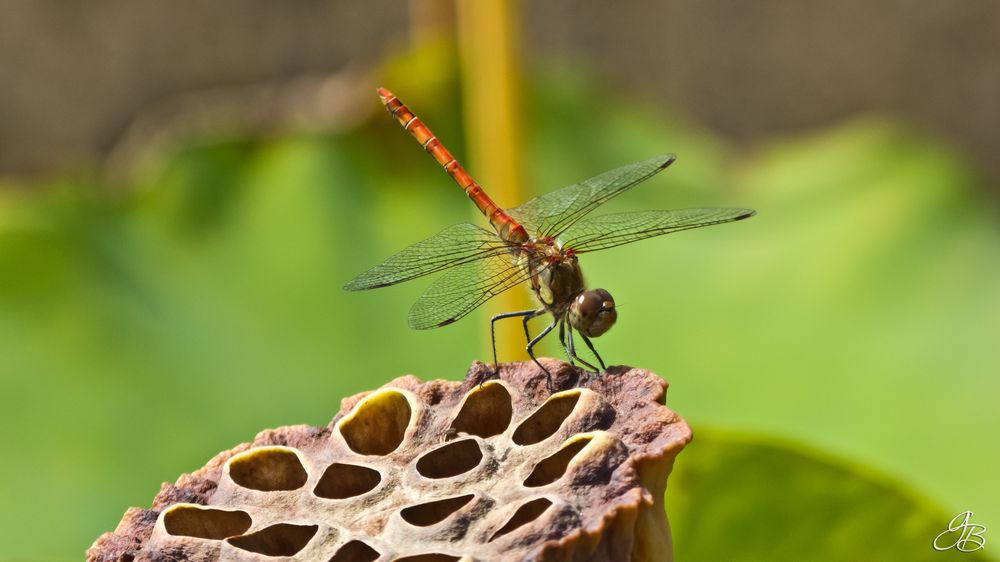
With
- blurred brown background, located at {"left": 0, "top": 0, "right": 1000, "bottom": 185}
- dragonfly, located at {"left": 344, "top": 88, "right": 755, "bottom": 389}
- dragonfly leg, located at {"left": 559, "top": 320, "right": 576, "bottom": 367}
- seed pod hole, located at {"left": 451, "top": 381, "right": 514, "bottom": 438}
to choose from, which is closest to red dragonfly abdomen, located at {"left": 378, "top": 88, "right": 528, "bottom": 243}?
dragonfly, located at {"left": 344, "top": 88, "right": 755, "bottom": 389}

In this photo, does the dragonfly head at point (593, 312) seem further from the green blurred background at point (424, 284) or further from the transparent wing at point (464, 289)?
the green blurred background at point (424, 284)

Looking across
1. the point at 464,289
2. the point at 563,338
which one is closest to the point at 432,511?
the point at 563,338

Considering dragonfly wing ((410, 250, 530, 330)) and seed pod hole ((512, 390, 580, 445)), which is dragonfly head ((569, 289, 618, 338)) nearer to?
dragonfly wing ((410, 250, 530, 330))

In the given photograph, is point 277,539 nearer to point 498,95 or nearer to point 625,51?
point 498,95

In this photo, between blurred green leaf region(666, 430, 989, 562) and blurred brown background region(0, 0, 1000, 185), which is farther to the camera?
blurred brown background region(0, 0, 1000, 185)

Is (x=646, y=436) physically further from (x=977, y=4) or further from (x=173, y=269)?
(x=977, y=4)

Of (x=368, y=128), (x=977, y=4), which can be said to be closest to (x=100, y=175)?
(x=368, y=128)

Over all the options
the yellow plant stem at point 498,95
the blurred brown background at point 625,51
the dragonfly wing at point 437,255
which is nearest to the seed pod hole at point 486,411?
the dragonfly wing at point 437,255
